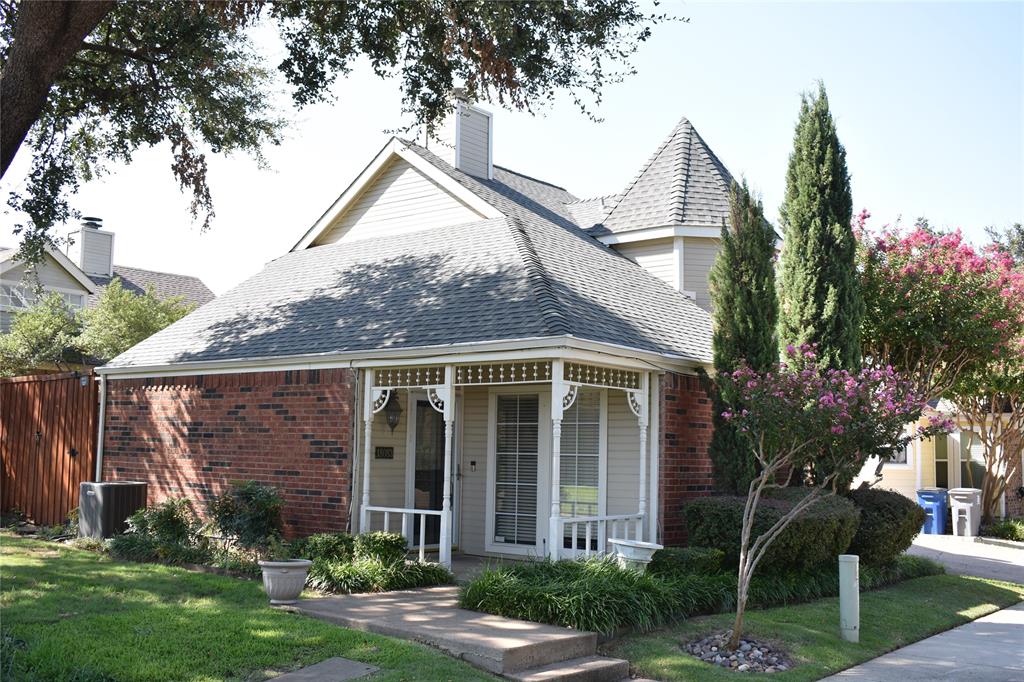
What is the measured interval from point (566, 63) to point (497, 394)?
183 inches

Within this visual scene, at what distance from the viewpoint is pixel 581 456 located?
41.0ft

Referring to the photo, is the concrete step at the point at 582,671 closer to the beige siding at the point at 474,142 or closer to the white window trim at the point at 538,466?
the white window trim at the point at 538,466

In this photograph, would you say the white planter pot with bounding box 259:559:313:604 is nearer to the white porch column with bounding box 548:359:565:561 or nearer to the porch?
the porch

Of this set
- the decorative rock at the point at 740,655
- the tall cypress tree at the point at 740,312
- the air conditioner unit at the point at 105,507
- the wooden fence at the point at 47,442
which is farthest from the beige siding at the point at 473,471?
the wooden fence at the point at 47,442

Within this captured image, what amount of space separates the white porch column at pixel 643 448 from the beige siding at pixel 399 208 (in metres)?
5.24

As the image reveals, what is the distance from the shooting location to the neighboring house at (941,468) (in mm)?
23219

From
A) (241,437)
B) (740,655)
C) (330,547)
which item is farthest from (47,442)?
(740,655)

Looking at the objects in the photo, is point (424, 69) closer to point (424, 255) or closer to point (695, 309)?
point (424, 255)

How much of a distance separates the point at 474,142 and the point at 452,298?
630 centimetres

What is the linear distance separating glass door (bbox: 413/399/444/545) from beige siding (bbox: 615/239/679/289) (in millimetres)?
4808

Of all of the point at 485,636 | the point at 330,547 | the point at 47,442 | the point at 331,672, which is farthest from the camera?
the point at 47,442

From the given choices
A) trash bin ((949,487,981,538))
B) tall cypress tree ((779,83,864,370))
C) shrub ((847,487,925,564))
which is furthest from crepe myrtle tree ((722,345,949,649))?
trash bin ((949,487,981,538))

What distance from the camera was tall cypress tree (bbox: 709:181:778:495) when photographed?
11.8m

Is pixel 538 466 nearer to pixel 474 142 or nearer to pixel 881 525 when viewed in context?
pixel 881 525
